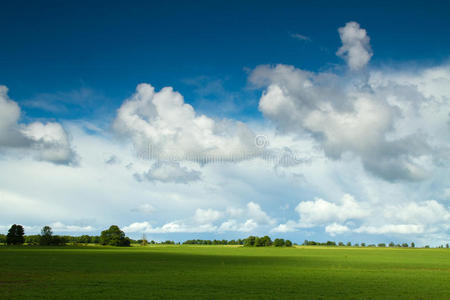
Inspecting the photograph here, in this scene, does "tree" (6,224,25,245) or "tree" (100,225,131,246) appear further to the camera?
"tree" (100,225,131,246)

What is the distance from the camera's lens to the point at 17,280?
2969 centimetres

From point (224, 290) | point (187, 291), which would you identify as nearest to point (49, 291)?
point (187, 291)

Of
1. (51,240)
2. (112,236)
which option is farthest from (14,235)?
(112,236)

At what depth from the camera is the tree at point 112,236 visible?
167m

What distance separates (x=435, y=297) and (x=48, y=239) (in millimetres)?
153707

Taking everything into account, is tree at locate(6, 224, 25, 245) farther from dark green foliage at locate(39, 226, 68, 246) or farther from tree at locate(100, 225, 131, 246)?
tree at locate(100, 225, 131, 246)

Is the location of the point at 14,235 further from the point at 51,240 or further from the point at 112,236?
the point at 112,236

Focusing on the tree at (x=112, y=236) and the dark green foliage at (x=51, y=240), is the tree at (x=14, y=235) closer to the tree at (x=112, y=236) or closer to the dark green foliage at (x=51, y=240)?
the dark green foliage at (x=51, y=240)

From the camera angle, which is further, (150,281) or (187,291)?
(150,281)

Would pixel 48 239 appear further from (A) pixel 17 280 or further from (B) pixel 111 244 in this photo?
(A) pixel 17 280

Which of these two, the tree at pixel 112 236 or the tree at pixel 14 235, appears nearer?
the tree at pixel 14 235

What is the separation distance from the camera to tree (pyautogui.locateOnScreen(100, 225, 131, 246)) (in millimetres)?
166750

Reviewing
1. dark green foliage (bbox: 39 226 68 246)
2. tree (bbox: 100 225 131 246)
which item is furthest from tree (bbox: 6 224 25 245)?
tree (bbox: 100 225 131 246)

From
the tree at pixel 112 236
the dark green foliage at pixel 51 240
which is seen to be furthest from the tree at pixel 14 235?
the tree at pixel 112 236
